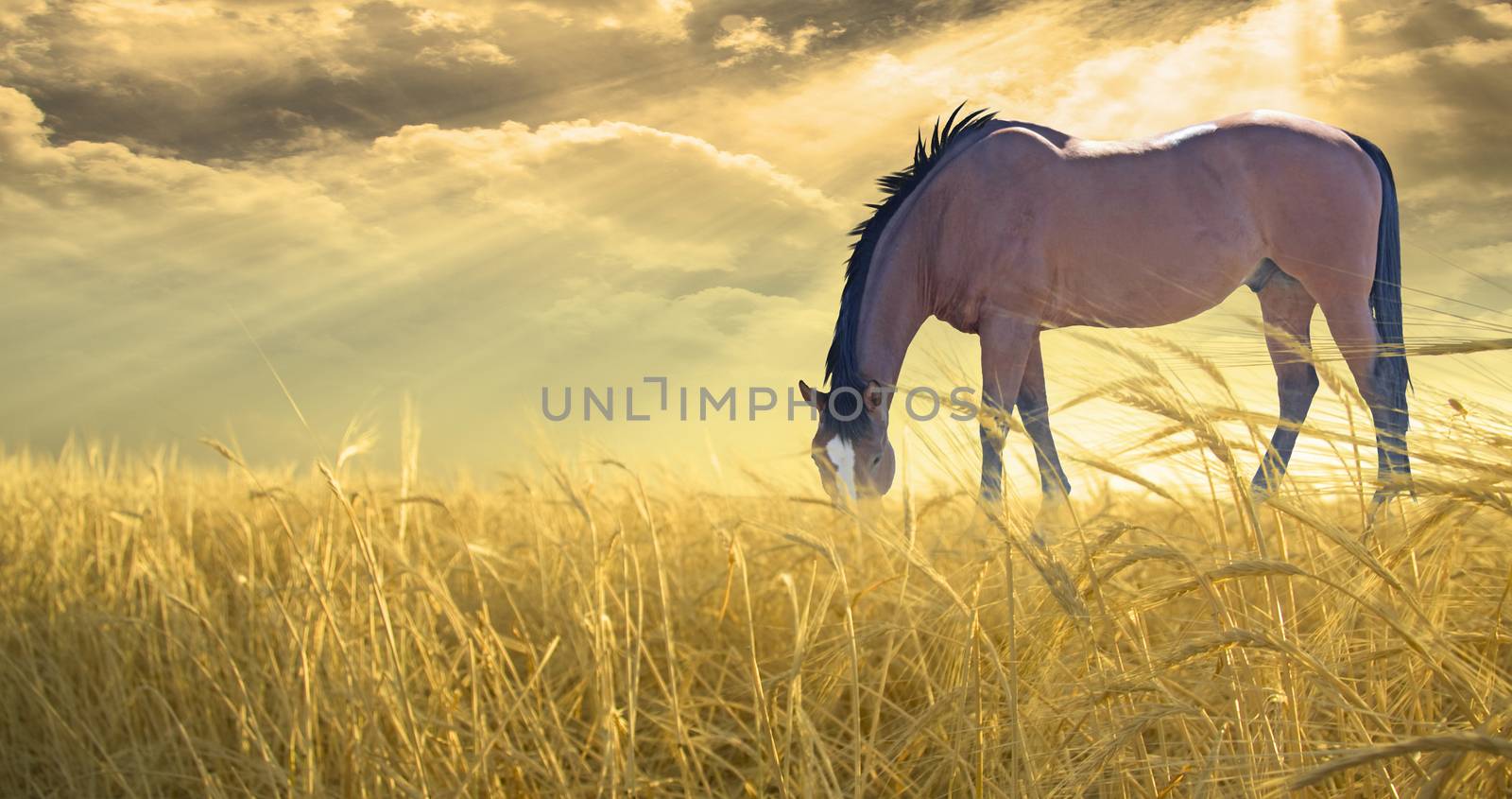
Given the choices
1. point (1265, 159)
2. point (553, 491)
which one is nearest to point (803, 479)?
point (553, 491)

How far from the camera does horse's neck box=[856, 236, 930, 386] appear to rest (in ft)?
18.2

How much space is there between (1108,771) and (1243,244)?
4718 millimetres

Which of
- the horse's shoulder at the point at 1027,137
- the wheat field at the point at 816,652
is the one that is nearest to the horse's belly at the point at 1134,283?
the horse's shoulder at the point at 1027,137

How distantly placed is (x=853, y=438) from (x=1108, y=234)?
1.93 m

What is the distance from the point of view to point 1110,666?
1.54 m

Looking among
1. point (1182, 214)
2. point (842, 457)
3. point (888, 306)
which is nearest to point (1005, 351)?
point (888, 306)

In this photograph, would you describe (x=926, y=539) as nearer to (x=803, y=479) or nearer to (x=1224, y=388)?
(x=803, y=479)

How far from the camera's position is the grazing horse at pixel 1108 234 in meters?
5.39

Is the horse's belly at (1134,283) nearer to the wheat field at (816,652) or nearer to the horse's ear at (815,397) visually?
the horse's ear at (815,397)

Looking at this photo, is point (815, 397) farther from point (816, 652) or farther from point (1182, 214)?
point (816, 652)

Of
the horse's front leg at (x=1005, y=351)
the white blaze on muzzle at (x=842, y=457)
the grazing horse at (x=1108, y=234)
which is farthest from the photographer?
the grazing horse at (x=1108, y=234)

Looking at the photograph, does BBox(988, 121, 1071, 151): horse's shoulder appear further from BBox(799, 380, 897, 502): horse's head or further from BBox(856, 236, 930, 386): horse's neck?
BBox(799, 380, 897, 502): horse's head

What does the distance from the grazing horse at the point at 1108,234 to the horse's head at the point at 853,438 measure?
0.12 meters

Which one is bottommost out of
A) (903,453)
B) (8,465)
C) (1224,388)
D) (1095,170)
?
(8,465)
